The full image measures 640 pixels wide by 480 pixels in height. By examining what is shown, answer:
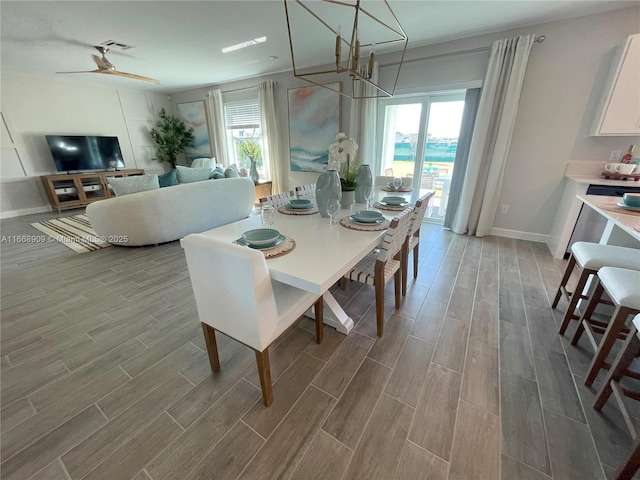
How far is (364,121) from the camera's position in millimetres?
3830

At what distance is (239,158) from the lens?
6.00 meters

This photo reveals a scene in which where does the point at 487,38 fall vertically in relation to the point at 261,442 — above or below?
above

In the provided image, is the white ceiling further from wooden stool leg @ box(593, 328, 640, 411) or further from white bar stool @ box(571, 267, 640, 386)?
wooden stool leg @ box(593, 328, 640, 411)

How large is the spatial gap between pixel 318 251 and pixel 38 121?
22.1 ft

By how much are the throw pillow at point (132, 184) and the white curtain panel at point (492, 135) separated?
4.10 meters

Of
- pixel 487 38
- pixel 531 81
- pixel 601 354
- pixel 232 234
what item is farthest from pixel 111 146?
pixel 601 354

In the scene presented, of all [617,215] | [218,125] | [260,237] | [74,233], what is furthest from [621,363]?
[218,125]

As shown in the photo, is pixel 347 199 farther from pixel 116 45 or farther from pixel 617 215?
pixel 116 45

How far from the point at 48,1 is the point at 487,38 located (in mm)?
4431

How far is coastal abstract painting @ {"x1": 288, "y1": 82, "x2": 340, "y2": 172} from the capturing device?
4.18m

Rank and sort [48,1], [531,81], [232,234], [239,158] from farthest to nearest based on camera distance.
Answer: [239,158]
[531,81]
[48,1]
[232,234]

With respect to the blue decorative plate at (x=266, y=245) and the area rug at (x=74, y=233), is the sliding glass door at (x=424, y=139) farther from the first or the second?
the area rug at (x=74, y=233)

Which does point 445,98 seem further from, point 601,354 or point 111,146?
point 111,146

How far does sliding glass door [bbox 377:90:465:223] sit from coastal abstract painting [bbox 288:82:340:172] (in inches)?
32.5
